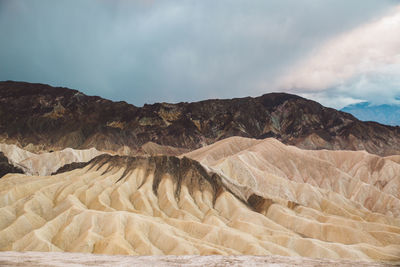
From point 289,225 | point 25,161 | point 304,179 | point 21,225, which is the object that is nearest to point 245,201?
point 289,225

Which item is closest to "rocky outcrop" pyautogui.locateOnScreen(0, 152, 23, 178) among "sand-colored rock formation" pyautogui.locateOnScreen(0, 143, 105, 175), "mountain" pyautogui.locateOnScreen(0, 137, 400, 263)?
"sand-colored rock formation" pyautogui.locateOnScreen(0, 143, 105, 175)

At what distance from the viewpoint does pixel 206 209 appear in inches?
3292

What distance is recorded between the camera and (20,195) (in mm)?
82188

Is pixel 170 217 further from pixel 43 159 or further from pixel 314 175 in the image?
pixel 43 159

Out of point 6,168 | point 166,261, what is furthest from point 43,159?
point 166,261

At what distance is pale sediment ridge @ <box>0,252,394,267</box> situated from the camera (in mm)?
13164

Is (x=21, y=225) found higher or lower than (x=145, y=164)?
lower

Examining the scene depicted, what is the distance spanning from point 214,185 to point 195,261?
266ft

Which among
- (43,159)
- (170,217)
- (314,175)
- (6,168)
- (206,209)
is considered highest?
(43,159)

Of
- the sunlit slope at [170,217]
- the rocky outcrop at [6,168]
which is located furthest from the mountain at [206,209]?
the rocky outcrop at [6,168]

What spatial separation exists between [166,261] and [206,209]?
234 feet

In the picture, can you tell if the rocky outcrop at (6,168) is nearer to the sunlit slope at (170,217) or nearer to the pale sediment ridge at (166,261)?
the sunlit slope at (170,217)

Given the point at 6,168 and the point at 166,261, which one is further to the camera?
the point at 6,168

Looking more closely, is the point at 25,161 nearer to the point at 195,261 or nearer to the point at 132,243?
the point at 132,243
